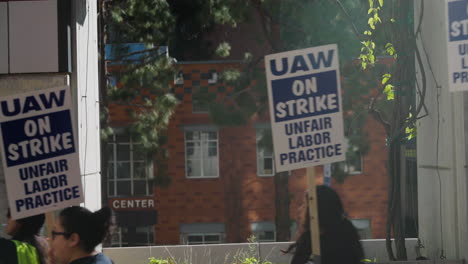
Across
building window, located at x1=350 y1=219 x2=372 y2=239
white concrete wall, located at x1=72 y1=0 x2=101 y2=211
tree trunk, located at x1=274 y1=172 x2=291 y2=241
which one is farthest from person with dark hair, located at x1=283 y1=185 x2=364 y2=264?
building window, located at x1=350 y1=219 x2=372 y2=239

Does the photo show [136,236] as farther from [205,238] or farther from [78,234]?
[78,234]

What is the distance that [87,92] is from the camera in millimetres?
10719

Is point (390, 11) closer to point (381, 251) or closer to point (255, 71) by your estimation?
point (381, 251)

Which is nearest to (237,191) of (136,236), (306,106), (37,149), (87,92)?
(136,236)

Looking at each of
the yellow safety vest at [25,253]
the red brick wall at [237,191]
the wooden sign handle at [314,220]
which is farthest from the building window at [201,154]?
the yellow safety vest at [25,253]

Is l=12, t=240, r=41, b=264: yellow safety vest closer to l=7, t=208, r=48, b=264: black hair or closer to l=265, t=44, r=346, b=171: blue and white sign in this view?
l=7, t=208, r=48, b=264: black hair

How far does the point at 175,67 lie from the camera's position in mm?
24562

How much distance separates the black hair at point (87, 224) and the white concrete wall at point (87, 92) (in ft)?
16.9

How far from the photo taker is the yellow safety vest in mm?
5320

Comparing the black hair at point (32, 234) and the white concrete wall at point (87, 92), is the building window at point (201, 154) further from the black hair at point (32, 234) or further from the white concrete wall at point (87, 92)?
the black hair at point (32, 234)

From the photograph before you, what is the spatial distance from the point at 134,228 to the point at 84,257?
2781cm

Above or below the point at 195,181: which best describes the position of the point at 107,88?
above

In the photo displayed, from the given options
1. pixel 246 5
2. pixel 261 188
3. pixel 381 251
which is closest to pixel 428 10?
pixel 381 251

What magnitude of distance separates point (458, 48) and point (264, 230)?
2481 cm
